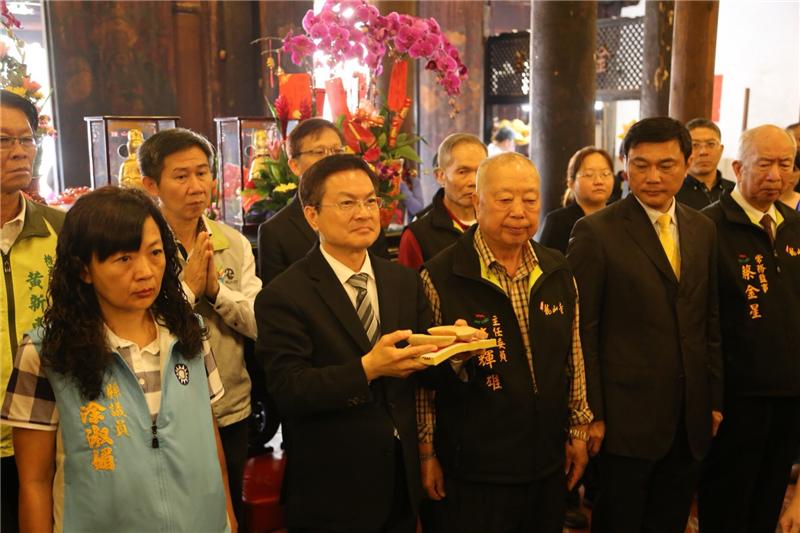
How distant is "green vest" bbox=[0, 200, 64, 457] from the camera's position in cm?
185

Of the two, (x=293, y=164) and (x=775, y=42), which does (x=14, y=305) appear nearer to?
(x=293, y=164)

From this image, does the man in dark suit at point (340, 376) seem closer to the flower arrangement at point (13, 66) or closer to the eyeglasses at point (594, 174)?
the flower arrangement at point (13, 66)

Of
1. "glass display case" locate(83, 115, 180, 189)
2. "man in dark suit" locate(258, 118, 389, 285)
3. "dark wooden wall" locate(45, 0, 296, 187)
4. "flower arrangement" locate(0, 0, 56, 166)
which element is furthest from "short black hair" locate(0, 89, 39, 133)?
"dark wooden wall" locate(45, 0, 296, 187)

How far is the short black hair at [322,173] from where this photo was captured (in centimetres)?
205

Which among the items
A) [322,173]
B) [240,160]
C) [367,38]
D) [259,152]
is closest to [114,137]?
[240,160]

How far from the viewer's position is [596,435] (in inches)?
96.7

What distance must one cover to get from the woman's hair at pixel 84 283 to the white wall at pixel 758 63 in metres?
8.62

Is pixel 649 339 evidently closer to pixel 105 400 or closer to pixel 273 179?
pixel 105 400

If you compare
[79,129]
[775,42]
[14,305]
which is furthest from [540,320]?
[775,42]

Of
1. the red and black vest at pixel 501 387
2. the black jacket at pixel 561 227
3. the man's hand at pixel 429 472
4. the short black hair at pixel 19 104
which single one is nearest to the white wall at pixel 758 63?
the black jacket at pixel 561 227

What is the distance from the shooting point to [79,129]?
609 cm

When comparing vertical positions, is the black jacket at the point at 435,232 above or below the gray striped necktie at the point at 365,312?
above

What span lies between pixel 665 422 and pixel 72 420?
181 cm

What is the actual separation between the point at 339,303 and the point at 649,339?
1.10m
